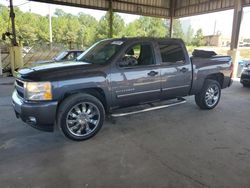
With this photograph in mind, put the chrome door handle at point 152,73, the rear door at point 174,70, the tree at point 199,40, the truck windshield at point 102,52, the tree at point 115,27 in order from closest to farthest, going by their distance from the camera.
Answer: the truck windshield at point 102,52
the chrome door handle at point 152,73
the rear door at point 174,70
the tree at point 115,27
the tree at point 199,40

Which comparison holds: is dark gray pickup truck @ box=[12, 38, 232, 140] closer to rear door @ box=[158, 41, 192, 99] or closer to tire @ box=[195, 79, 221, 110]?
rear door @ box=[158, 41, 192, 99]

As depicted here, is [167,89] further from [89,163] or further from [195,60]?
[89,163]

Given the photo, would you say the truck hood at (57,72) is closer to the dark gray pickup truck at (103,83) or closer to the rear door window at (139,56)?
the dark gray pickup truck at (103,83)

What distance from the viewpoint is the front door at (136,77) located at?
429cm

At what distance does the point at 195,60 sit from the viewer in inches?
216

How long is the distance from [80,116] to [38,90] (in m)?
0.83

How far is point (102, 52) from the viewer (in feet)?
15.4

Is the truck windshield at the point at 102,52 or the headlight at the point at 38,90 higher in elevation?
the truck windshield at the point at 102,52

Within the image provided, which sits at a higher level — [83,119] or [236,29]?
[236,29]

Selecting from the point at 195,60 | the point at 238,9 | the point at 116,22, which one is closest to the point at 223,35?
the point at 116,22

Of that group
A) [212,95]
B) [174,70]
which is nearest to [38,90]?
[174,70]

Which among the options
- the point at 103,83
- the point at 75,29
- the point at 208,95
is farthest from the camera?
the point at 75,29

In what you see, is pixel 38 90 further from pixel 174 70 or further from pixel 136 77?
pixel 174 70

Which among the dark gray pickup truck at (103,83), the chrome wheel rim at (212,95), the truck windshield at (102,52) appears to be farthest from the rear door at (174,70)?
the truck windshield at (102,52)
